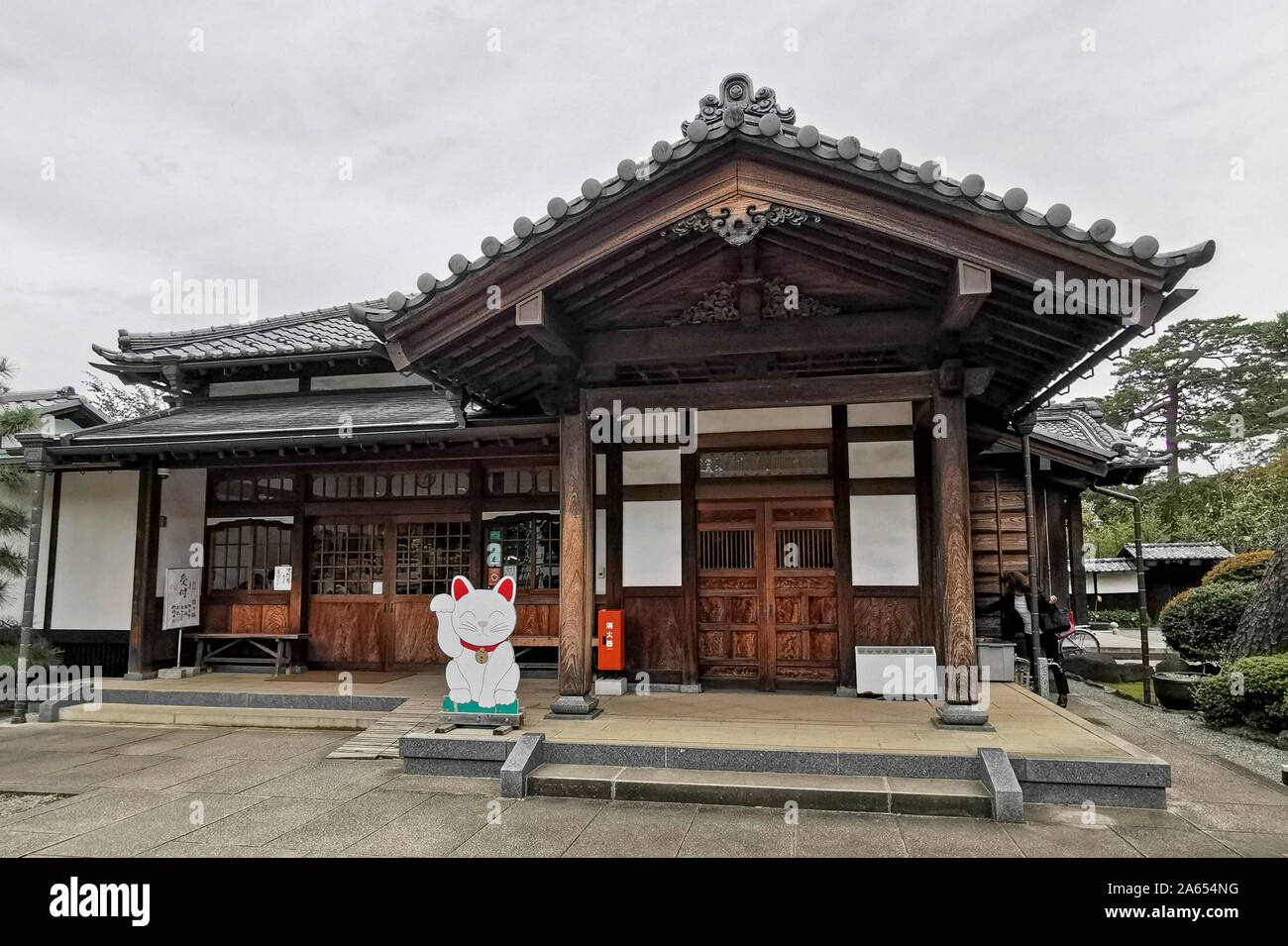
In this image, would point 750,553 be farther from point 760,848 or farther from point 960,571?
point 760,848

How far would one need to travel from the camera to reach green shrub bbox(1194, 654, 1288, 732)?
7.64 metres

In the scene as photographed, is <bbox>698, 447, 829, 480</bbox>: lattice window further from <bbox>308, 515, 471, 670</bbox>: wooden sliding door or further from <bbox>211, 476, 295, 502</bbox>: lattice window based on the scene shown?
<bbox>211, 476, 295, 502</bbox>: lattice window

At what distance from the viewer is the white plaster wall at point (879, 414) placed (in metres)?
7.93

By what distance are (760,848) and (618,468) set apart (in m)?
4.59

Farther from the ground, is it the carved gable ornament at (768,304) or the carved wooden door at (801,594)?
the carved gable ornament at (768,304)

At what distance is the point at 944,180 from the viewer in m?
5.15

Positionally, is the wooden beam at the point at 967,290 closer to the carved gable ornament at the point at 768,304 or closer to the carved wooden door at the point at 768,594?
the carved gable ornament at the point at 768,304

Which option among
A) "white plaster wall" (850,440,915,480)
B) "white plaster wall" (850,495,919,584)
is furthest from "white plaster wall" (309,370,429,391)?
"white plaster wall" (850,495,919,584)

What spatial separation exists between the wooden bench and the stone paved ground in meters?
2.98

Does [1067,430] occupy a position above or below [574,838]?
above

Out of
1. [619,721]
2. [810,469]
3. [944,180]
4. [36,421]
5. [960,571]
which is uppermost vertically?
[944,180]

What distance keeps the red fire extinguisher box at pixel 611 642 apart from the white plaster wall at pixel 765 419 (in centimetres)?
210

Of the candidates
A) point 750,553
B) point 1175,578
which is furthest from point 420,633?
point 1175,578

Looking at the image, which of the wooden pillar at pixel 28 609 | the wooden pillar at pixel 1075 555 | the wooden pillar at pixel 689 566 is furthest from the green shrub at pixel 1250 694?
the wooden pillar at pixel 28 609
